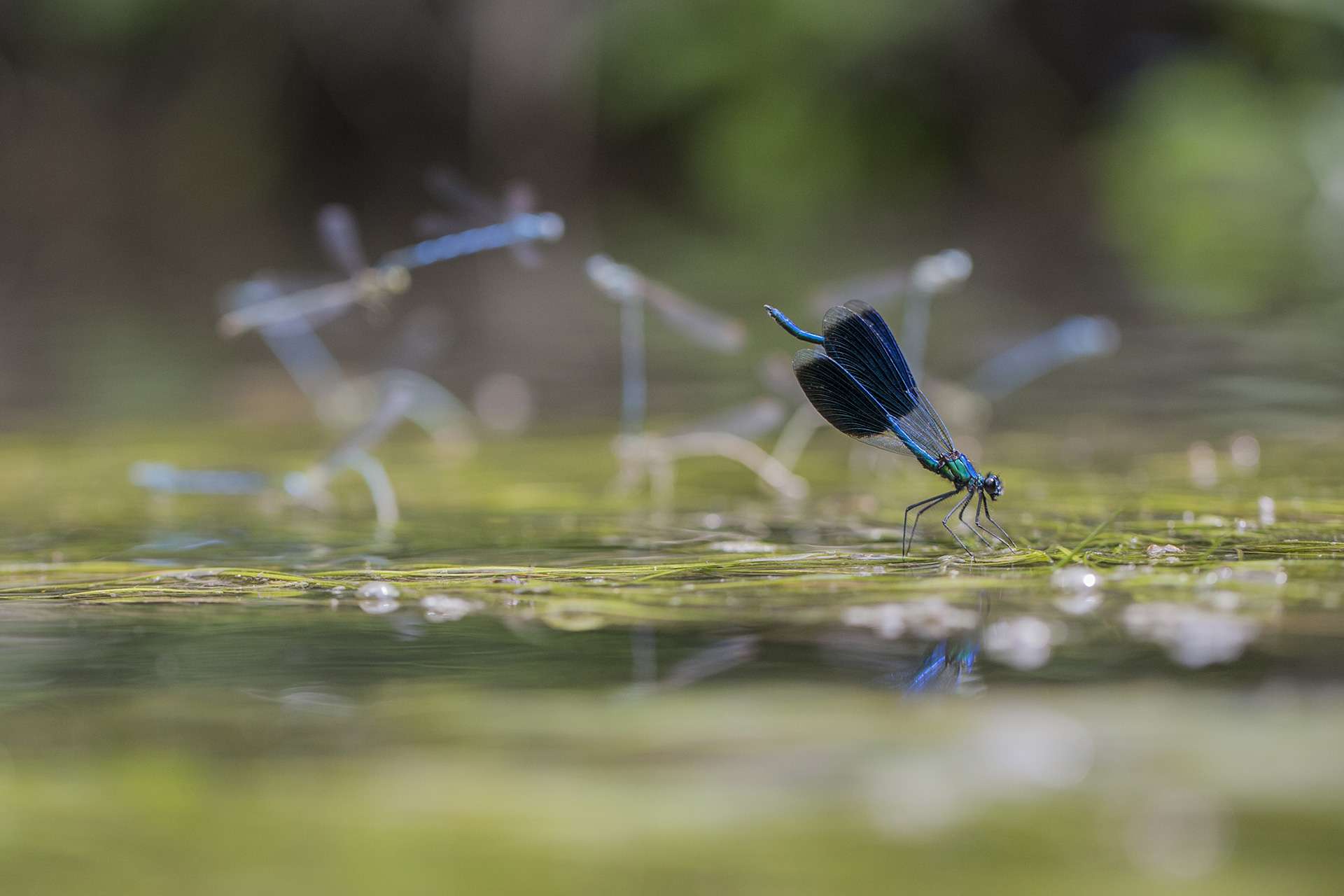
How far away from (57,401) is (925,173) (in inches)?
547

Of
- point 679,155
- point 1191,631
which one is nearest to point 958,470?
point 1191,631

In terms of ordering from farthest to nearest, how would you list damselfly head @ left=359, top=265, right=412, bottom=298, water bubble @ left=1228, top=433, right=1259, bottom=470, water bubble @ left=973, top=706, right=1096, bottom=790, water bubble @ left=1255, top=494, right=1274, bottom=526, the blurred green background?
the blurred green background, water bubble @ left=1228, top=433, right=1259, bottom=470, damselfly head @ left=359, top=265, right=412, bottom=298, water bubble @ left=1255, top=494, right=1274, bottom=526, water bubble @ left=973, top=706, right=1096, bottom=790

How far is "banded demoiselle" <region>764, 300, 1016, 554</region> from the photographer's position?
242cm

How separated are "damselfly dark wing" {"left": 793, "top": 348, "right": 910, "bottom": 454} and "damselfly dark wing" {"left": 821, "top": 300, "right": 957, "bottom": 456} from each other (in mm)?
19

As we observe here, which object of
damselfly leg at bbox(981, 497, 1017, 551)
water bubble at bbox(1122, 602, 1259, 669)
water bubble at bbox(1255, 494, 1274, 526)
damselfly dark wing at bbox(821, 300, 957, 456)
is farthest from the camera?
damselfly dark wing at bbox(821, 300, 957, 456)

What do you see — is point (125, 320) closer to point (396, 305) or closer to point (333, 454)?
point (396, 305)

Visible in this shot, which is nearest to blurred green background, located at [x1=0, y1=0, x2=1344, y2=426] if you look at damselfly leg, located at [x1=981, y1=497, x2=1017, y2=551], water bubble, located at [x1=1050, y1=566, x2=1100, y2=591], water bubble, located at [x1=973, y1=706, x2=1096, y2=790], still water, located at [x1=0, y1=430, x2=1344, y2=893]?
damselfly leg, located at [x1=981, y1=497, x2=1017, y2=551]

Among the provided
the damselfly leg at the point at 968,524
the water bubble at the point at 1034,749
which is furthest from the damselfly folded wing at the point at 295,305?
the water bubble at the point at 1034,749

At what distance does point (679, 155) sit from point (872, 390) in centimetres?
1655

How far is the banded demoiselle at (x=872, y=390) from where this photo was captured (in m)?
2.42

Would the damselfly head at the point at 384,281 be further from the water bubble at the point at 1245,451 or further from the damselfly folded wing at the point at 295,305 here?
the water bubble at the point at 1245,451

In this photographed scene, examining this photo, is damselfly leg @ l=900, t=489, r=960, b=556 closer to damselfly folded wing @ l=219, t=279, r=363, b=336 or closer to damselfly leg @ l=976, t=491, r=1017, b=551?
damselfly leg @ l=976, t=491, r=1017, b=551

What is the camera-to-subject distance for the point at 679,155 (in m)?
18.6

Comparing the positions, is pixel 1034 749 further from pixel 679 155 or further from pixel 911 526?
pixel 679 155
